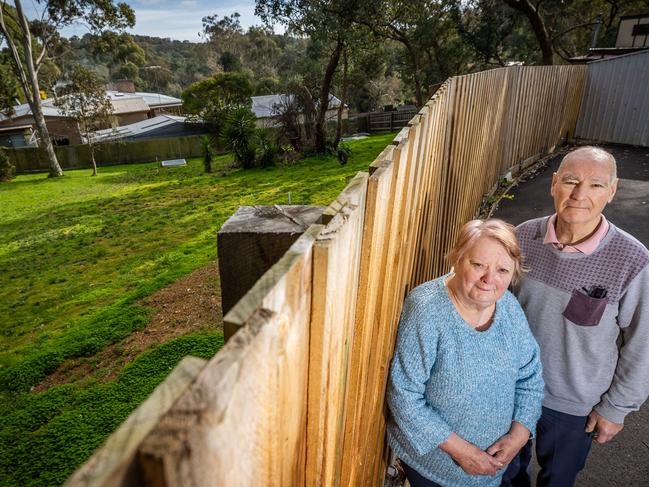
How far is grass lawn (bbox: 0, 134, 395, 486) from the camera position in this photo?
3.69m

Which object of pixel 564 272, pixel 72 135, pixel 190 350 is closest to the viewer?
pixel 564 272

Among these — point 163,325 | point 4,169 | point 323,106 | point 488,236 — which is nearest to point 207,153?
point 323,106

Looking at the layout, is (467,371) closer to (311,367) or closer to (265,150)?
(311,367)

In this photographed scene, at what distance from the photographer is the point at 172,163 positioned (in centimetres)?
2492

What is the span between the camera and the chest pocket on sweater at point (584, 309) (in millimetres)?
1930

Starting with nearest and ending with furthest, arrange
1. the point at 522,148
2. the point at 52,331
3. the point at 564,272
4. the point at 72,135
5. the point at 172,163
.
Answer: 1. the point at 564,272
2. the point at 52,331
3. the point at 522,148
4. the point at 172,163
5. the point at 72,135

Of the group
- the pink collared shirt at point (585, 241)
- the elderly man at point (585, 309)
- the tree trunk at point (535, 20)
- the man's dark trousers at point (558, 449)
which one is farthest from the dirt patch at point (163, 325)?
the tree trunk at point (535, 20)

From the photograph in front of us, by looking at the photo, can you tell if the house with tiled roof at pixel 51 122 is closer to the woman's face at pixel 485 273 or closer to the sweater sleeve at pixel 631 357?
the woman's face at pixel 485 273

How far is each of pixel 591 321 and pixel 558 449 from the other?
77 cm

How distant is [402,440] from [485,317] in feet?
2.16

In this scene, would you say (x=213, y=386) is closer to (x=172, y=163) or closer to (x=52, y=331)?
(x=52, y=331)

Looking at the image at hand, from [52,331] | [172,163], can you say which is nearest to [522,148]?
[52,331]

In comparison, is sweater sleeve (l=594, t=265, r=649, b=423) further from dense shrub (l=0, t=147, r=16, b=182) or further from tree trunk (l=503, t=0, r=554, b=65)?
dense shrub (l=0, t=147, r=16, b=182)

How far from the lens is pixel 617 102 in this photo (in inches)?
456
